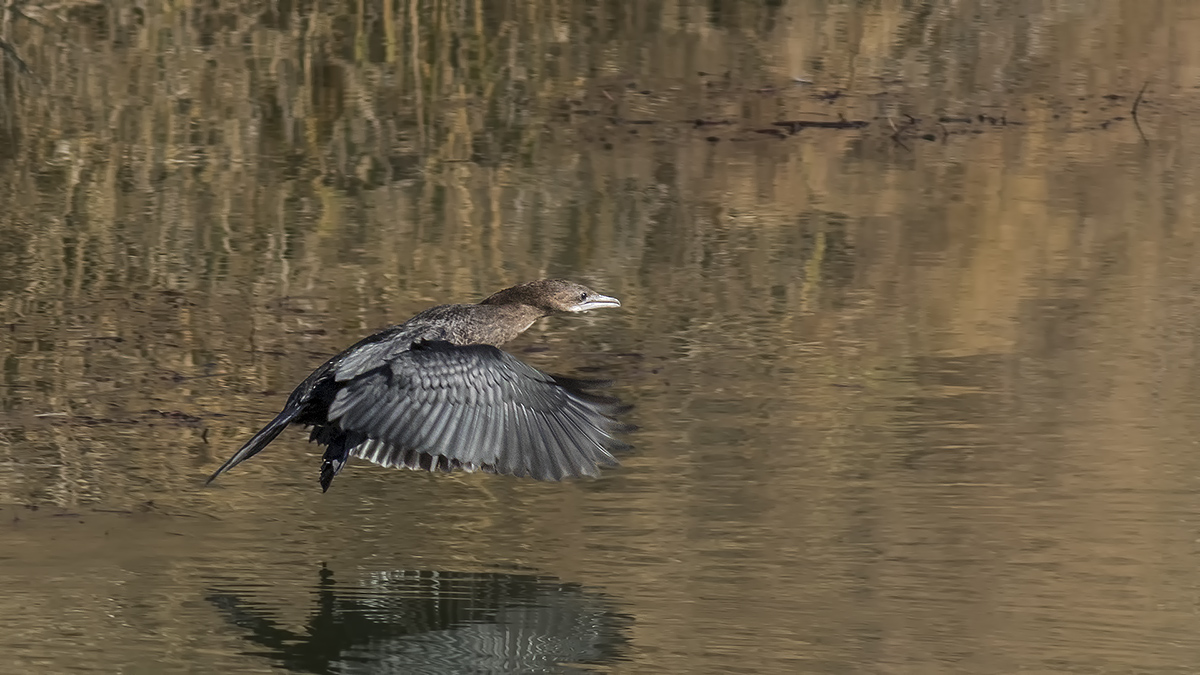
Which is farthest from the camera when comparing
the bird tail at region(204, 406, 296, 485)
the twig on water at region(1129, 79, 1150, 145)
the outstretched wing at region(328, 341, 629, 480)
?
the twig on water at region(1129, 79, 1150, 145)

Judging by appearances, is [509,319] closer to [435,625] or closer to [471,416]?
[471,416]

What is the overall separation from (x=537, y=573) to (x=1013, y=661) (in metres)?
1.31

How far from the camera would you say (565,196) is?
380 inches

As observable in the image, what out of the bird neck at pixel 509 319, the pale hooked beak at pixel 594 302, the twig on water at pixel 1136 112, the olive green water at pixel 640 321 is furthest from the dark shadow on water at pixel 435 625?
the twig on water at pixel 1136 112

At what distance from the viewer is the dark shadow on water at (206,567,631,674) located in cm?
504

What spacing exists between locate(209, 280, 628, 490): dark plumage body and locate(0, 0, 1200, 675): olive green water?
0.24 meters

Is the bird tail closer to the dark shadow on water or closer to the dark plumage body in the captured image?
the dark plumage body

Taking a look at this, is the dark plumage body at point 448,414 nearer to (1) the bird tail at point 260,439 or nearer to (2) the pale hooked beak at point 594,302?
(1) the bird tail at point 260,439

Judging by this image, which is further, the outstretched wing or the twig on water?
the twig on water

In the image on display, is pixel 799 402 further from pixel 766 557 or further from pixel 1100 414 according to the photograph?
pixel 766 557

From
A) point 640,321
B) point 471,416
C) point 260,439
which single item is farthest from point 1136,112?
point 260,439

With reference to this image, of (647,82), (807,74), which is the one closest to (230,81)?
(647,82)

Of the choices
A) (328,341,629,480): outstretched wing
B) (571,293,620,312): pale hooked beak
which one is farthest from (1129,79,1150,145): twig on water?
(328,341,629,480): outstretched wing

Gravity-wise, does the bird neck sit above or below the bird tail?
above
